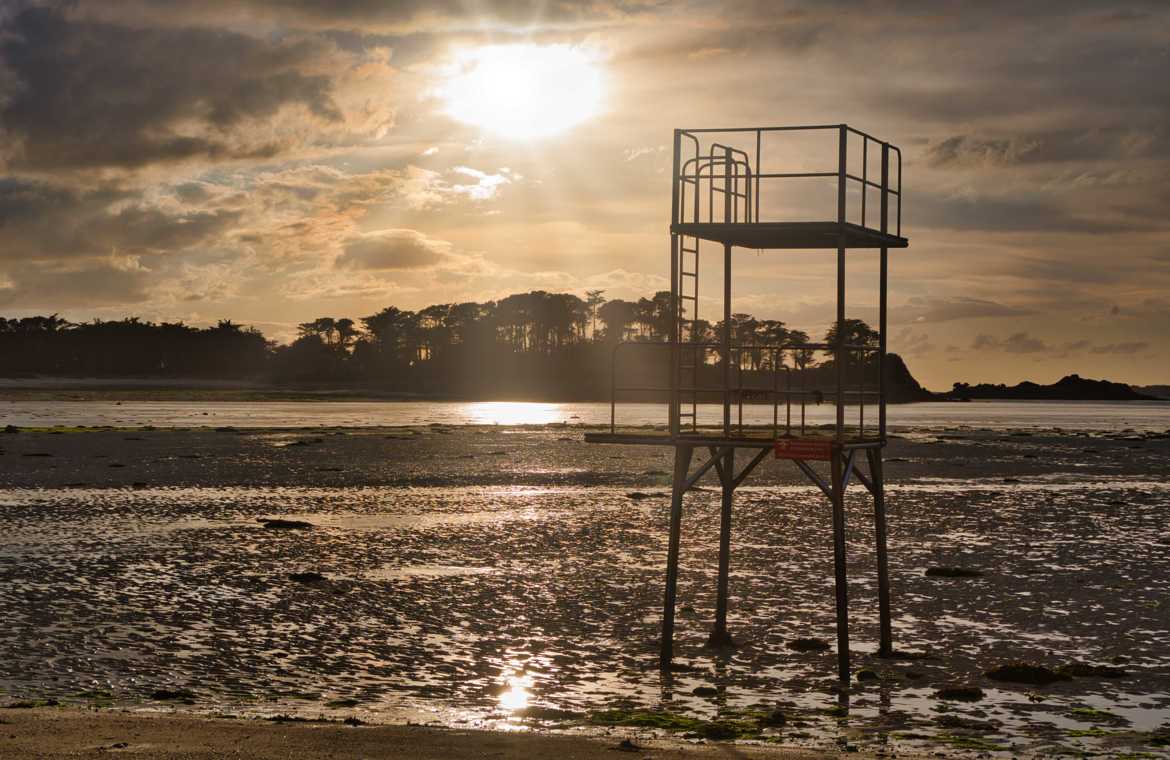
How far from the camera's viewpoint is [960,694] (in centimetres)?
1544

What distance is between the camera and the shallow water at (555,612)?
49.8 ft

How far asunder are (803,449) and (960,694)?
375 centimetres

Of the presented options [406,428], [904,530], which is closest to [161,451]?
[406,428]

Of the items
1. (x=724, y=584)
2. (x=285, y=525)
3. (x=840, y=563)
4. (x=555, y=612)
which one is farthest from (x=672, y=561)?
(x=285, y=525)

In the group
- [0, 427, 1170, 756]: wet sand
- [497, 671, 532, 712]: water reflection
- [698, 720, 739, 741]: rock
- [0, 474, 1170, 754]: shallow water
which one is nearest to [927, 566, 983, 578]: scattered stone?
[0, 427, 1170, 756]: wet sand

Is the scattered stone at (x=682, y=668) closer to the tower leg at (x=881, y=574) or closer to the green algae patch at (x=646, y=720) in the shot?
the green algae patch at (x=646, y=720)

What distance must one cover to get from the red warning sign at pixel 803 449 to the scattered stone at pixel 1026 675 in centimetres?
364

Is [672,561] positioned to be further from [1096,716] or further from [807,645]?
[1096,716]

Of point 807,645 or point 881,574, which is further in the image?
point 881,574

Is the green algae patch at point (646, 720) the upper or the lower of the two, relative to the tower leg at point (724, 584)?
lower

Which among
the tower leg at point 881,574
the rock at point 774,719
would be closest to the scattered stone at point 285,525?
the tower leg at point 881,574

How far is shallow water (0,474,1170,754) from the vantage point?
15164mm

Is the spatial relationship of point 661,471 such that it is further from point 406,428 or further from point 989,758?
point 406,428

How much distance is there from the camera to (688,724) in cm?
1392
